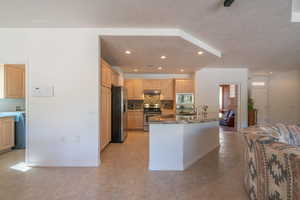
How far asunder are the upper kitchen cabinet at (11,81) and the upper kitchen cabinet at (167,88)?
15.8 feet

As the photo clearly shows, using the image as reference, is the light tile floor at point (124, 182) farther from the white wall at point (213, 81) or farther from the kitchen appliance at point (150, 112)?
the white wall at point (213, 81)

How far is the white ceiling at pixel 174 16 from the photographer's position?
230 cm

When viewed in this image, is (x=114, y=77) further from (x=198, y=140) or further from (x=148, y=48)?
(x=198, y=140)

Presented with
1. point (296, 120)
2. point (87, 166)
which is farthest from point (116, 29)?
point (296, 120)

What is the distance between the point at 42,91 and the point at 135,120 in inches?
167

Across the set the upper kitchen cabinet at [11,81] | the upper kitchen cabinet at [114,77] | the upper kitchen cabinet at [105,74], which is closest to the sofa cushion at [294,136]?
the upper kitchen cabinet at [105,74]

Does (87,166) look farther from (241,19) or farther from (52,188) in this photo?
(241,19)

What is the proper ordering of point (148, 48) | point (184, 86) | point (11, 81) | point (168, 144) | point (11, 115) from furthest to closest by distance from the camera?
point (184, 86), point (11, 81), point (11, 115), point (148, 48), point (168, 144)

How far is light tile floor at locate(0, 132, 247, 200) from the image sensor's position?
2162 millimetres

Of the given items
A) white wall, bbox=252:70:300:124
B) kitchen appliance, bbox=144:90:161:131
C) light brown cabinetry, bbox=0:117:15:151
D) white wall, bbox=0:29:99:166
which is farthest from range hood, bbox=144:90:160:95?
white wall, bbox=252:70:300:124

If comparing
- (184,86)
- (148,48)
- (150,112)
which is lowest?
(150,112)

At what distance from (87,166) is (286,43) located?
509 cm

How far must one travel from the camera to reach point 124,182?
2500mm

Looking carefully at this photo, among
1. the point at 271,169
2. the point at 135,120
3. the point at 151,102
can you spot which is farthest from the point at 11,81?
the point at 271,169
